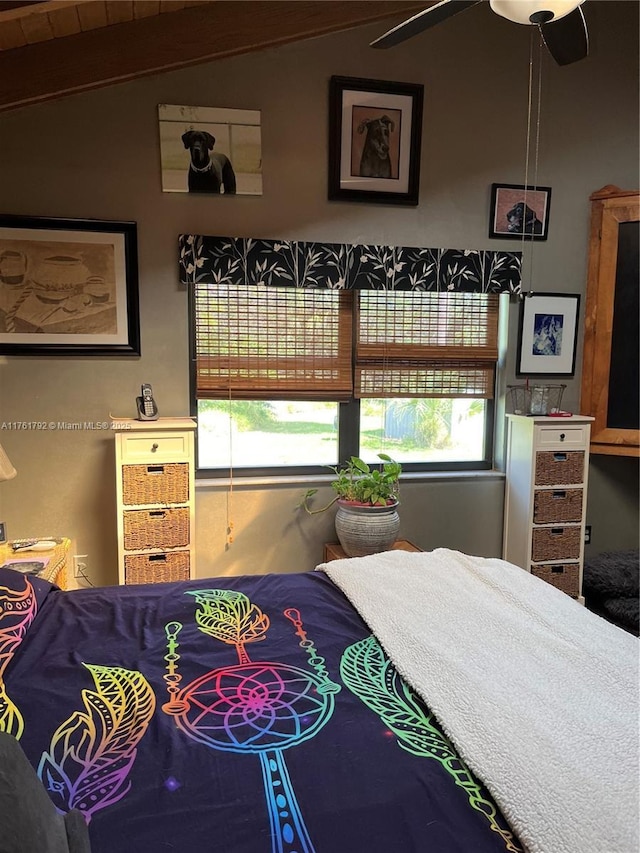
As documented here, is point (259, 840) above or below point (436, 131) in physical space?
below

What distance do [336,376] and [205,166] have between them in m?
1.29

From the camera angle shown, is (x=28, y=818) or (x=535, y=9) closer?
(x=28, y=818)

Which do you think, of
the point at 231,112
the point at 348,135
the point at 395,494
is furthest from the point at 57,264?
the point at 395,494

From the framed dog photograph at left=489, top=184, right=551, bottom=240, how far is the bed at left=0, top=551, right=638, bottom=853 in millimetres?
2364

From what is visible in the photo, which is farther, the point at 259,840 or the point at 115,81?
the point at 115,81

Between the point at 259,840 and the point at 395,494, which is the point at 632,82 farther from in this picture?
the point at 259,840

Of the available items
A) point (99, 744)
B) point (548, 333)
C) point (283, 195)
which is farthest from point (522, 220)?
point (99, 744)

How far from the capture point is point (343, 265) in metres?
3.34

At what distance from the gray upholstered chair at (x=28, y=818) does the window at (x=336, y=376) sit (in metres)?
2.44

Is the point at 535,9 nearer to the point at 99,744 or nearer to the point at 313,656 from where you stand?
the point at 313,656

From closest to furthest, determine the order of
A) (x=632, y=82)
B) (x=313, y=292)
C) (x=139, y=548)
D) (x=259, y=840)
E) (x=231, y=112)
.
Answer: (x=259, y=840), (x=139, y=548), (x=231, y=112), (x=313, y=292), (x=632, y=82)

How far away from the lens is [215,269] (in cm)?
318

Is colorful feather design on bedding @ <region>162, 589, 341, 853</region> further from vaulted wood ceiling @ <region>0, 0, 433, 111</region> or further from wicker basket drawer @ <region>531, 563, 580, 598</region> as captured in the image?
vaulted wood ceiling @ <region>0, 0, 433, 111</region>

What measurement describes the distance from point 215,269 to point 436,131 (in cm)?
147
